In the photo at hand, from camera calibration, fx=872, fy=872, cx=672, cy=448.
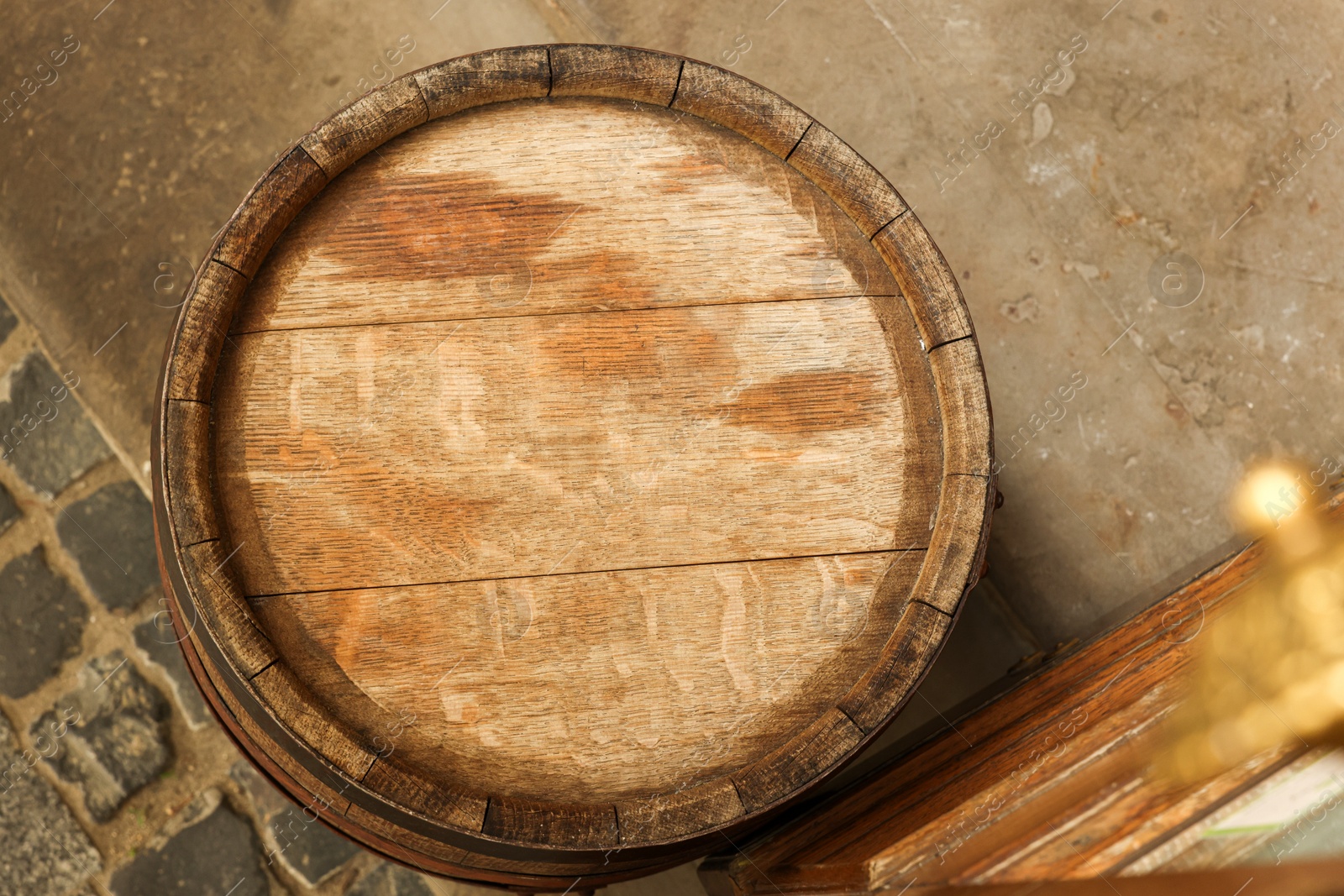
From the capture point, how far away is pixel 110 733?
7.70 feet

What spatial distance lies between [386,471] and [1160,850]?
1209 millimetres

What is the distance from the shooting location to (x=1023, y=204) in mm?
2521

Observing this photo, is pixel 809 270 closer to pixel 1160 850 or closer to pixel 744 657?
pixel 744 657

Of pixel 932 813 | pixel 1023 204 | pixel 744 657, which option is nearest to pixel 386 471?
pixel 744 657

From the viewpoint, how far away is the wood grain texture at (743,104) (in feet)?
5.02

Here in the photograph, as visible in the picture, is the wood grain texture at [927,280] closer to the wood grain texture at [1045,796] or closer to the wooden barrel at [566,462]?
the wooden barrel at [566,462]

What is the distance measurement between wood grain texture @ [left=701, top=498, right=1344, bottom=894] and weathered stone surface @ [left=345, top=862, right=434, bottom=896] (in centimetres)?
78

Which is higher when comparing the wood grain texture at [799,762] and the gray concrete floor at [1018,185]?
the gray concrete floor at [1018,185]

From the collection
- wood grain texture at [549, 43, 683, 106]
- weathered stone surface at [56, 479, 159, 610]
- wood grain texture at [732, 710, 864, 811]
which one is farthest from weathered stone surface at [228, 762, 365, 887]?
wood grain texture at [549, 43, 683, 106]

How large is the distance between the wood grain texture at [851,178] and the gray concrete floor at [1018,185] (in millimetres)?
1040

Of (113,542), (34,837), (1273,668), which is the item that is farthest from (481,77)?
(34,837)

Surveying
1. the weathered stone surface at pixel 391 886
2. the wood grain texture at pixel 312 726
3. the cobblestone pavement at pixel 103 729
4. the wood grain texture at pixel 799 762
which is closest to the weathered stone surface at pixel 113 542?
the cobblestone pavement at pixel 103 729

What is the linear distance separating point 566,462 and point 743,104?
0.70 metres

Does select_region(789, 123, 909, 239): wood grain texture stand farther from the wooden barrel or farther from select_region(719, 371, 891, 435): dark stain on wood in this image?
select_region(719, 371, 891, 435): dark stain on wood
